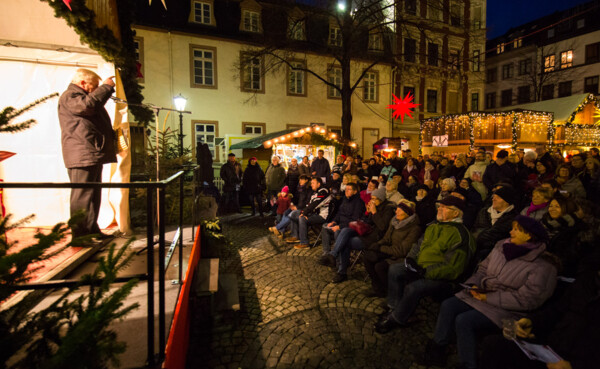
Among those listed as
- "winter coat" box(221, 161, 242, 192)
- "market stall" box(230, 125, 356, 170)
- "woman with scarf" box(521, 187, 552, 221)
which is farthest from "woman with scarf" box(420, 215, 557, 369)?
"market stall" box(230, 125, 356, 170)

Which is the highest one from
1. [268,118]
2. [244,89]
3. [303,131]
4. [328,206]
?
[244,89]

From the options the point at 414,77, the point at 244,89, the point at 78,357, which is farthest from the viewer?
the point at 414,77

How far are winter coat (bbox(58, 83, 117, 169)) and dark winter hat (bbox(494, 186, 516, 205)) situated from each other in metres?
5.04

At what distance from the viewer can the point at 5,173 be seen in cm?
445

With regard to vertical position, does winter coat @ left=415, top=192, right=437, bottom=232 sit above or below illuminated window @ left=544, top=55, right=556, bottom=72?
Result: below

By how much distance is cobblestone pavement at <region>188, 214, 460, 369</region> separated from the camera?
304cm

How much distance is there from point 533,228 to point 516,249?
0.24m

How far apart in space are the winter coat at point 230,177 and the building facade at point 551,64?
90.2ft

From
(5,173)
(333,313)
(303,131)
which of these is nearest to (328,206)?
(333,313)

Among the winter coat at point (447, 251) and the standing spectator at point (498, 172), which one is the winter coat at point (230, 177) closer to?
the standing spectator at point (498, 172)

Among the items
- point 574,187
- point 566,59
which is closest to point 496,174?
point 574,187

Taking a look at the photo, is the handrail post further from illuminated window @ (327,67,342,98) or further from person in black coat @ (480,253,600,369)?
illuminated window @ (327,67,342,98)

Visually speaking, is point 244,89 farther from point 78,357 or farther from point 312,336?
point 78,357

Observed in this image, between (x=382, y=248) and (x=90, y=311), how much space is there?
383 cm
